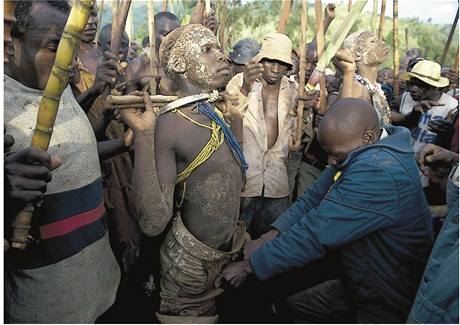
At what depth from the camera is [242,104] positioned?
3.87 meters

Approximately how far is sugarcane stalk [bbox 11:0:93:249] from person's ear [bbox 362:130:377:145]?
1.51 m

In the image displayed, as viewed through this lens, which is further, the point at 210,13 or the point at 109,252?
the point at 210,13

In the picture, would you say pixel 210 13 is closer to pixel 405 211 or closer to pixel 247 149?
pixel 247 149

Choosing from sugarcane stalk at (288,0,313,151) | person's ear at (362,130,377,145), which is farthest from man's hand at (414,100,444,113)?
person's ear at (362,130,377,145)

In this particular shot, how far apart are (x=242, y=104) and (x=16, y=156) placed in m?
2.65

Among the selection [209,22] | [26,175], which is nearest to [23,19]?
[26,175]

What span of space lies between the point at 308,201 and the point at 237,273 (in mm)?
709

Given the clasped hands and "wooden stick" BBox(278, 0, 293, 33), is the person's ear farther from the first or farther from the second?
"wooden stick" BBox(278, 0, 293, 33)

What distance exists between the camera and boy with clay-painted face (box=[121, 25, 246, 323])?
7.32 ft

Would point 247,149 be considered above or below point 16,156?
below

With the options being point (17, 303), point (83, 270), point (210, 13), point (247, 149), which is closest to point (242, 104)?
point (247, 149)

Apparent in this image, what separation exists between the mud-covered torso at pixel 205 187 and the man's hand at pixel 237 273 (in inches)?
5.8

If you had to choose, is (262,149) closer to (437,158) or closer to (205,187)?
(205,187)

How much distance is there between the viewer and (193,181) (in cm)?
230
